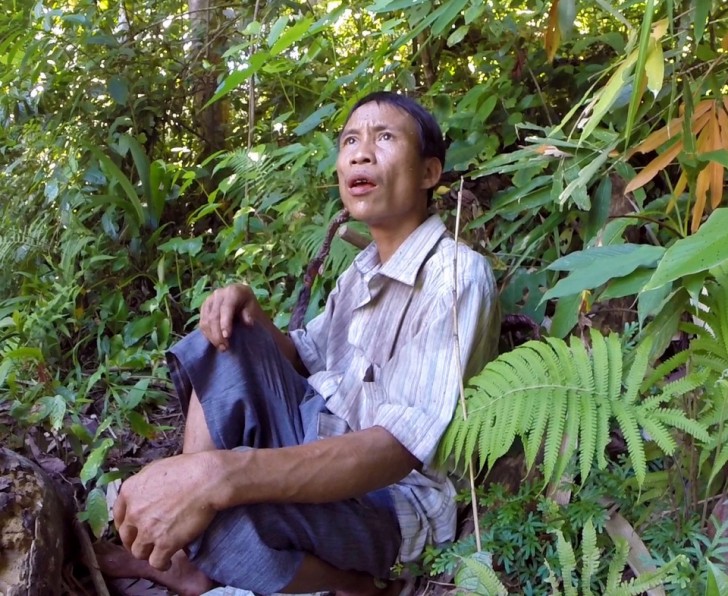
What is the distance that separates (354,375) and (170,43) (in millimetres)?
2602

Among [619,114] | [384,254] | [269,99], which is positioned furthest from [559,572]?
[269,99]

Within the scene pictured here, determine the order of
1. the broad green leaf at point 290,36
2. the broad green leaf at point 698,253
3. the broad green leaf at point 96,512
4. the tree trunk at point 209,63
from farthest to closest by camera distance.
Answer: the tree trunk at point 209,63 < the broad green leaf at point 290,36 < the broad green leaf at point 96,512 < the broad green leaf at point 698,253

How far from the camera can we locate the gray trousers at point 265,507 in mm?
1373

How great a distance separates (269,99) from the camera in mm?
3547

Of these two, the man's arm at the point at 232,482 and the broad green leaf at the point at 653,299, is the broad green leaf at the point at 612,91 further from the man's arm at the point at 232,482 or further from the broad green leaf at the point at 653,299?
the man's arm at the point at 232,482

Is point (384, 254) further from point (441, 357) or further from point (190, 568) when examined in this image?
point (190, 568)

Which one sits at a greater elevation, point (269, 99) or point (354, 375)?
point (269, 99)

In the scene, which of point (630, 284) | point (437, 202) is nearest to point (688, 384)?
point (630, 284)

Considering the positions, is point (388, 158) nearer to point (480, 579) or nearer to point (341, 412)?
point (341, 412)

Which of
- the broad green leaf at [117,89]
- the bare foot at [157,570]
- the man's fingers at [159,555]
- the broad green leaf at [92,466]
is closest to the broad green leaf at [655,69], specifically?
the man's fingers at [159,555]

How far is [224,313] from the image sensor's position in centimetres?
180

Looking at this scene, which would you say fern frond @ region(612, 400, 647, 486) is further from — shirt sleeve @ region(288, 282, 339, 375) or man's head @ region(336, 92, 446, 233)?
shirt sleeve @ region(288, 282, 339, 375)

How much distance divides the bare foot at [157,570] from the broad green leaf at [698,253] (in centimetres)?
131

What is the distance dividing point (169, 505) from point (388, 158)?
96 cm
